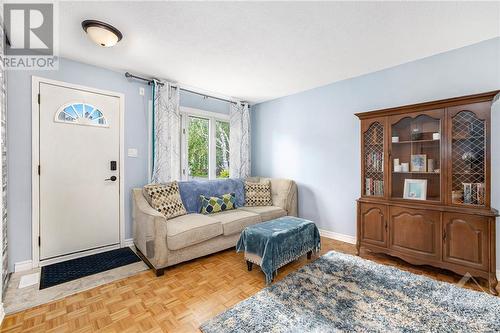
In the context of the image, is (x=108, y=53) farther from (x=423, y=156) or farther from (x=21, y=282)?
(x=423, y=156)

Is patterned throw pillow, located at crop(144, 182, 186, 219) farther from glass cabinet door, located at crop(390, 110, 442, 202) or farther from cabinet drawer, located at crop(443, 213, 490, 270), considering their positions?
cabinet drawer, located at crop(443, 213, 490, 270)

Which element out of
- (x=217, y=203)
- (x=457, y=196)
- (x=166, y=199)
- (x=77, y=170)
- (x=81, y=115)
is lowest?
(x=217, y=203)

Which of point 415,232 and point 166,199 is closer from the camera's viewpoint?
point 415,232

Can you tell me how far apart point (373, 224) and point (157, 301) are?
252 centimetres

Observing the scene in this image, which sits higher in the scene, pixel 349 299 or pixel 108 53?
pixel 108 53

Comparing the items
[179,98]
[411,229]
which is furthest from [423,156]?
[179,98]

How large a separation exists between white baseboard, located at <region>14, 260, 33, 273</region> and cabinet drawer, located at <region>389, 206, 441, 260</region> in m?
4.09

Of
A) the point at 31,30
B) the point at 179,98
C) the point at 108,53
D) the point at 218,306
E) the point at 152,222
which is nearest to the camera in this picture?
the point at 218,306

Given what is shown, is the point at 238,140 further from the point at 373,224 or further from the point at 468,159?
the point at 468,159

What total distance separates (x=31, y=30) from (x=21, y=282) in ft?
8.01

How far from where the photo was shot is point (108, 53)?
2.60 m

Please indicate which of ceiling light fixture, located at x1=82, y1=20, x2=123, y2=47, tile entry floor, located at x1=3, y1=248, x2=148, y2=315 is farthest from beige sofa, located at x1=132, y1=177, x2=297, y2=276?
ceiling light fixture, located at x1=82, y1=20, x2=123, y2=47

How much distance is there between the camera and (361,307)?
6.05ft

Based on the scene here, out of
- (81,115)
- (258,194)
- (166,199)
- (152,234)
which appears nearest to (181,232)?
(152,234)
